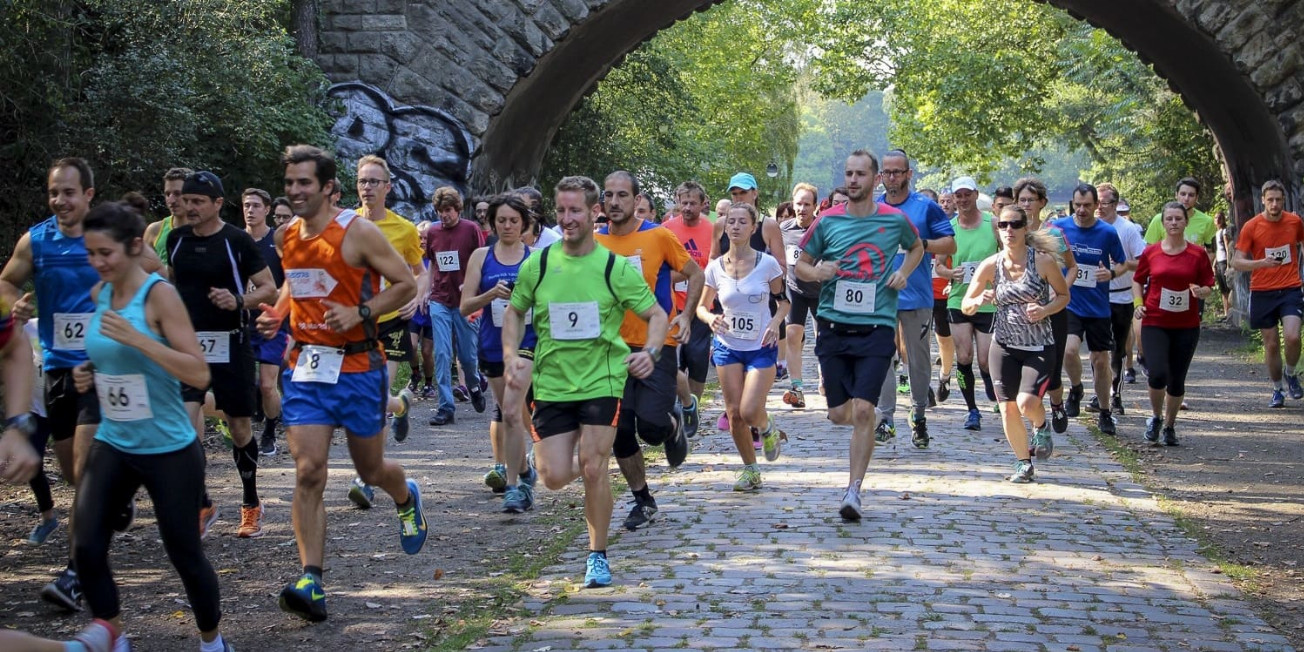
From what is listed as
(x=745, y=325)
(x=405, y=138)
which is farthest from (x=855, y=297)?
(x=405, y=138)

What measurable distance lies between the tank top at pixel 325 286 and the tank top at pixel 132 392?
110cm

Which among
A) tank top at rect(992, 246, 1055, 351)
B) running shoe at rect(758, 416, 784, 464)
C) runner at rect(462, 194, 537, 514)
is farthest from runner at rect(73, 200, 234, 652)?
tank top at rect(992, 246, 1055, 351)

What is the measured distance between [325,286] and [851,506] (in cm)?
334

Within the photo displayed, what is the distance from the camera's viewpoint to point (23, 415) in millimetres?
5449

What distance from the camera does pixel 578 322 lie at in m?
6.97

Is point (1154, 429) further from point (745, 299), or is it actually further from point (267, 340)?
point (267, 340)

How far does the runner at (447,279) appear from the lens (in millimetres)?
13258

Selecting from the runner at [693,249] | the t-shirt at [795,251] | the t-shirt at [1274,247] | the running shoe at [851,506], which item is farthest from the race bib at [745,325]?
the t-shirt at [1274,247]

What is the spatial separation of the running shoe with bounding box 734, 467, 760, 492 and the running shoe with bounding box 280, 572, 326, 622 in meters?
3.81

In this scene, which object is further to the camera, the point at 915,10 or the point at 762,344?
the point at 915,10

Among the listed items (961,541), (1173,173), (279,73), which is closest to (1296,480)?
(961,541)

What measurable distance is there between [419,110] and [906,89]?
20991 millimetres

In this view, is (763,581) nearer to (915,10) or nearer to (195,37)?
(195,37)

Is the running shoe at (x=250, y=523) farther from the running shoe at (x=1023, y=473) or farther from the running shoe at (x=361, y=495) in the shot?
the running shoe at (x=1023, y=473)
